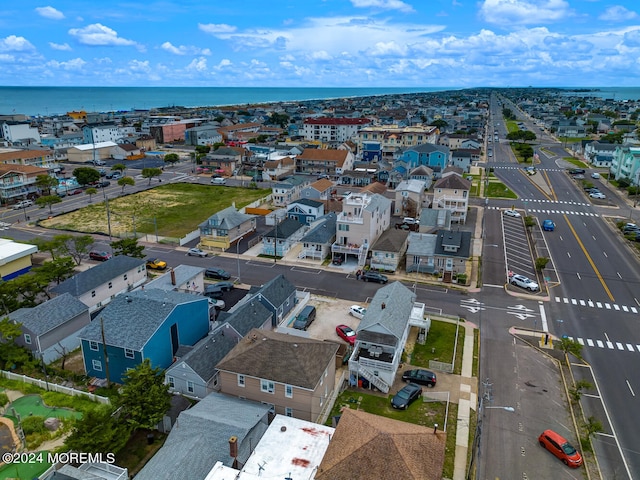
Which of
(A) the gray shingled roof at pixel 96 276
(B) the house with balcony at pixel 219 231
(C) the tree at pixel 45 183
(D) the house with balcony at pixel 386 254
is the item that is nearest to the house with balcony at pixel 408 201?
(D) the house with balcony at pixel 386 254

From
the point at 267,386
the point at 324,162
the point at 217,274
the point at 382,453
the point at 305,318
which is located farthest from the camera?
the point at 324,162

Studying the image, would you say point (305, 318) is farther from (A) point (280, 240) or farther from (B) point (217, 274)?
(A) point (280, 240)

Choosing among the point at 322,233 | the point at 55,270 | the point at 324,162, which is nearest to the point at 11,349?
the point at 55,270

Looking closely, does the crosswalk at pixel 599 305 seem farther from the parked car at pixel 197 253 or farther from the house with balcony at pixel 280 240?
the parked car at pixel 197 253

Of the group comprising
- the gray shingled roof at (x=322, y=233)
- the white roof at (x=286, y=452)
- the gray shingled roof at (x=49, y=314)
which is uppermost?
the gray shingled roof at (x=322, y=233)

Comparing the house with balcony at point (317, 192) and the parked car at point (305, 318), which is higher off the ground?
the house with balcony at point (317, 192)

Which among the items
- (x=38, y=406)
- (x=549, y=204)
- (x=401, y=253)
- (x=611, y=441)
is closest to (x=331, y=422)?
(x=611, y=441)

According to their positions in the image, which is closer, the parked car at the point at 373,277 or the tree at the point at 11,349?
the tree at the point at 11,349
